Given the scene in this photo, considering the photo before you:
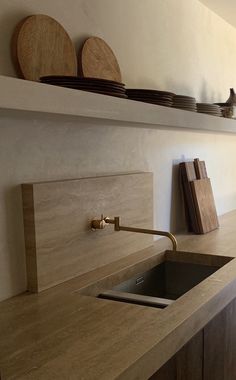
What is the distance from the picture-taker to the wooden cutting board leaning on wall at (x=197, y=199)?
223 centimetres

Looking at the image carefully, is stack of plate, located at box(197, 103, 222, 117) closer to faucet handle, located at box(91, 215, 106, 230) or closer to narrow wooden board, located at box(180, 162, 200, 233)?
narrow wooden board, located at box(180, 162, 200, 233)

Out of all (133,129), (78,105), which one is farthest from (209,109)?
(78,105)

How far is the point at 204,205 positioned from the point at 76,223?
41.7 inches

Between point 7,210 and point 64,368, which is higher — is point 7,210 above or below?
above

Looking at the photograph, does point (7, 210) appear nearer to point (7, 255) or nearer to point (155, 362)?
point (7, 255)

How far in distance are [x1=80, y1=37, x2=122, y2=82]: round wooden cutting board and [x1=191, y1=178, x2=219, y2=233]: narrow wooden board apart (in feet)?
2.80

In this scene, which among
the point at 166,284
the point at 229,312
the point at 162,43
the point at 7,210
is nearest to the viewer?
the point at 7,210

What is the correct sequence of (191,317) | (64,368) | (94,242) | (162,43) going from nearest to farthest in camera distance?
(64,368), (191,317), (94,242), (162,43)

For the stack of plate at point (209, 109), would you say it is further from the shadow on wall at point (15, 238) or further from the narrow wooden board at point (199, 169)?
the shadow on wall at point (15, 238)

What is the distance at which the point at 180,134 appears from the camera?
7.47ft

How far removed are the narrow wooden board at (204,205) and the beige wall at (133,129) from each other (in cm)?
11

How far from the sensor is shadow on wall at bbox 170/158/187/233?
2.23 meters

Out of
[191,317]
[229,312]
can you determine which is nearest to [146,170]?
[229,312]

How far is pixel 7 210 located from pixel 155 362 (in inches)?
24.5
